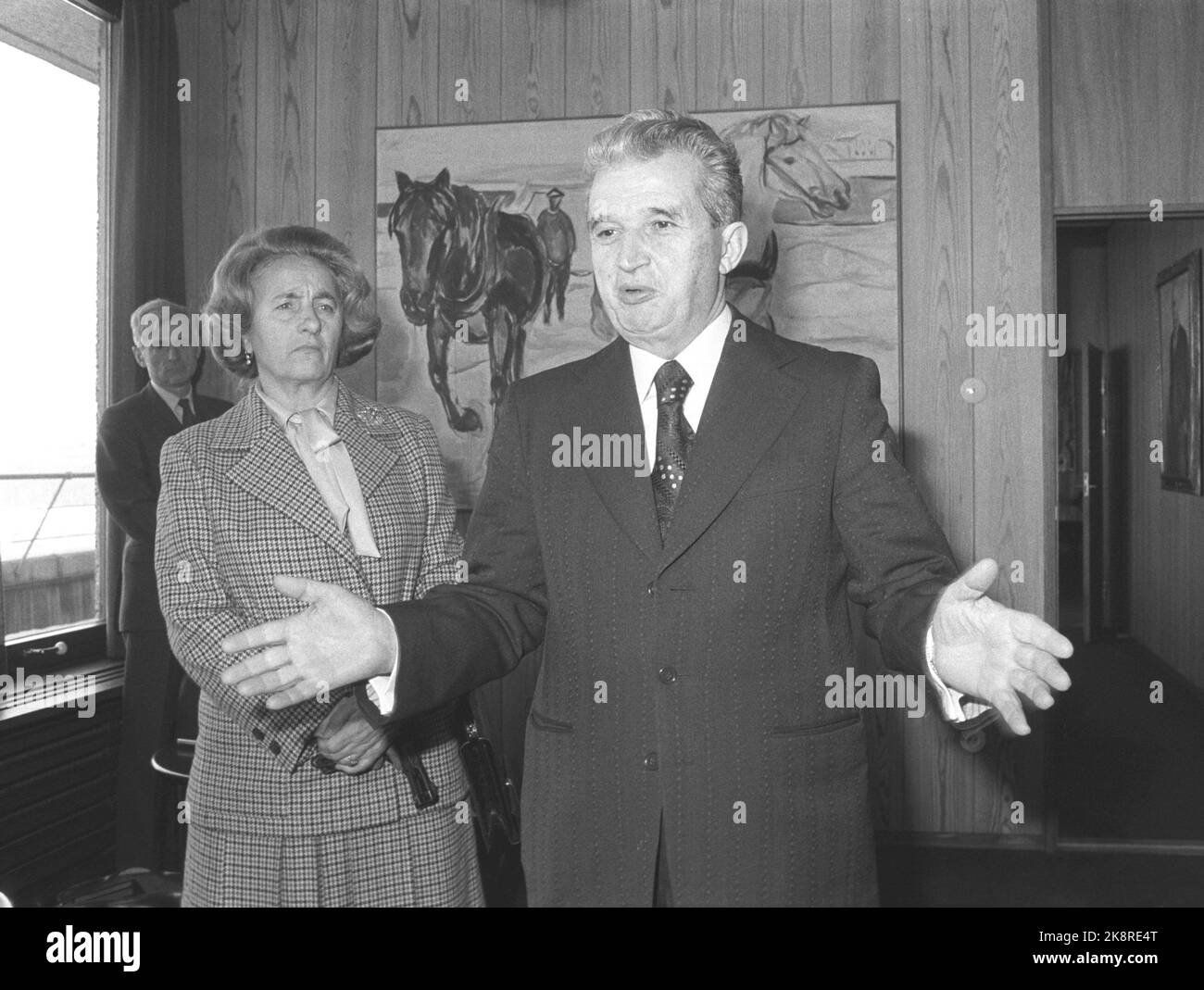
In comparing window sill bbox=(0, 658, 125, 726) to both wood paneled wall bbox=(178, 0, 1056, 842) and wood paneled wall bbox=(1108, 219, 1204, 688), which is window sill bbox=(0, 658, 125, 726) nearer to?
wood paneled wall bbox=(178, 0, 1056, 842)

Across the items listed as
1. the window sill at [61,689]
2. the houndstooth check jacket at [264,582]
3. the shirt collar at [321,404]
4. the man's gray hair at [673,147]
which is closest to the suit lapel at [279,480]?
the houndstooth check jacket at [264,582]

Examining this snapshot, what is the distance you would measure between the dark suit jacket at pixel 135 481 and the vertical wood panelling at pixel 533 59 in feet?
4.44

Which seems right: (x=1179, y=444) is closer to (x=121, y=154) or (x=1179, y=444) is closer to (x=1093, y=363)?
(x=1093, y=363)

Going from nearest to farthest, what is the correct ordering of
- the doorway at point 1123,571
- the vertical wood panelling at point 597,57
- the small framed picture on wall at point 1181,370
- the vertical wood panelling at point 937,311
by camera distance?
1. the vertical wood panelling at point 937,311
2. the vertical wood panelling at point 597,57
3. the doorway at point 1123,571
4. the small framed picture on wall at point 1181,370

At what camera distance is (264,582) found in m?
1.80

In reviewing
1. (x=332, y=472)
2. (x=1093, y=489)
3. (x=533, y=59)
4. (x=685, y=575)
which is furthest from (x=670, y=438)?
(x=1093, y=489)

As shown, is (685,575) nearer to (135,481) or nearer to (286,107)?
(135,481)

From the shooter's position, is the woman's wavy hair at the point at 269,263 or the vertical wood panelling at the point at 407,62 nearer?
the woman's wavy hair at the point at 269,263

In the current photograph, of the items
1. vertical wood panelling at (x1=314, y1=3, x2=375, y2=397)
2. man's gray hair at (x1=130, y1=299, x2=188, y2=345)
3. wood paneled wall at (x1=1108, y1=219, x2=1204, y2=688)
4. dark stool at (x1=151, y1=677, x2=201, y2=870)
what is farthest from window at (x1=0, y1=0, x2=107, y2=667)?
wood paneled wall at (x1=1108, y1=219, x2=1204, y2=688)

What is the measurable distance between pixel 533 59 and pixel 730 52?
61 cm

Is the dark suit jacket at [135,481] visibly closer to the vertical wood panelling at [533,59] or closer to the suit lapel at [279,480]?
the vertical wood panelling at [533,59]

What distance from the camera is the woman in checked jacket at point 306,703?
1.75 metres

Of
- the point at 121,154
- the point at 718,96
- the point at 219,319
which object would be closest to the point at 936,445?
Result: the point at 718,96

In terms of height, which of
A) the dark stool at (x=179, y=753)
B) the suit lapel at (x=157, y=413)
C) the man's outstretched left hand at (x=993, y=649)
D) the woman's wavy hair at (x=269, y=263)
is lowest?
the dark stool at (x=179, y=753)
